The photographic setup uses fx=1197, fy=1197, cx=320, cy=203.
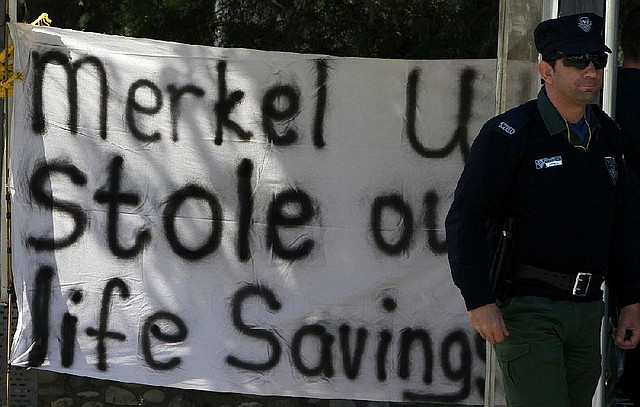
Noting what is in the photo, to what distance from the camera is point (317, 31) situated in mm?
6633

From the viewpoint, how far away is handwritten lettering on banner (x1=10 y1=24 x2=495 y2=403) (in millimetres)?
5566

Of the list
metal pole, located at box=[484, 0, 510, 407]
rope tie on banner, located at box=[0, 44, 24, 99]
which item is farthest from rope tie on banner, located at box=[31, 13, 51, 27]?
metal pole, located at box=[484, 0, 510, 407]

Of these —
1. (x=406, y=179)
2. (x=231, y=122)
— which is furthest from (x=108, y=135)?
(x=406, y=179)

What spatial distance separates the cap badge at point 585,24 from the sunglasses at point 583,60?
3.8 inches

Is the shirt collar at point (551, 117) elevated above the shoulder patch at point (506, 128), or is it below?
above

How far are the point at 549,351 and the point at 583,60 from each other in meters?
0.89

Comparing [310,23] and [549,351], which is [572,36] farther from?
[310,23]

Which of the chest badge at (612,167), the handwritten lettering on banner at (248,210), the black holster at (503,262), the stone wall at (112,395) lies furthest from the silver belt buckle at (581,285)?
the stone wall at (112,395)

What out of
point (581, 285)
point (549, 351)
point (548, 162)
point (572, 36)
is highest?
point (572, 36)

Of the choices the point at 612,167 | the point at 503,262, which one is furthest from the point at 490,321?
the point at 612,167

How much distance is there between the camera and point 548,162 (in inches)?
143

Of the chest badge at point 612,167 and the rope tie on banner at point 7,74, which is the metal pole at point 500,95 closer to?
the chest badge at point 612,167

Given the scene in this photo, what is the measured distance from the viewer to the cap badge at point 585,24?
12.1ft

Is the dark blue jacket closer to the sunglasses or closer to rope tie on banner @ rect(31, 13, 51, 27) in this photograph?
the sunglasses
